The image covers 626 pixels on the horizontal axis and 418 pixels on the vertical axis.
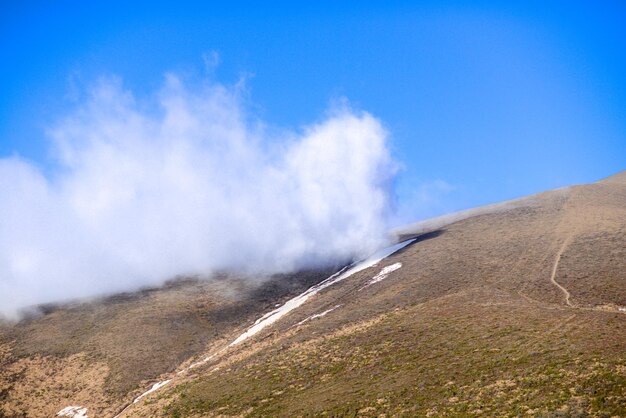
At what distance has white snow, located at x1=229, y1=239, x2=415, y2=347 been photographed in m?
52.2

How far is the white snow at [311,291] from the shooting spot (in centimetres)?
5224

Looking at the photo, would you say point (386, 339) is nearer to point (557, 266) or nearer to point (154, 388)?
point (154, 388)

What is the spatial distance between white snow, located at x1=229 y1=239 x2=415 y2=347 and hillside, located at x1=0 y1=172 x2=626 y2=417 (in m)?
1.30

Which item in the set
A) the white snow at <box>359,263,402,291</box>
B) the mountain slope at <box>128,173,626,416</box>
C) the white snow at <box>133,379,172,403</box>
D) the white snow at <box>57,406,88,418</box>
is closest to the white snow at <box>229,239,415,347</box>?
the mountain slope at <box>128,173,626,416</box>

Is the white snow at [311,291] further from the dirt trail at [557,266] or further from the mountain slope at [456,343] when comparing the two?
the dirt trail at [557,266]

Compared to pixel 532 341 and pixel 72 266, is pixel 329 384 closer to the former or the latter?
pixel 532 341

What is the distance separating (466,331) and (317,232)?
155 ft

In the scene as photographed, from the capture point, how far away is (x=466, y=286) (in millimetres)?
48875

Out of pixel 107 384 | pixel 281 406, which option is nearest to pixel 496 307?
pixel 281 406

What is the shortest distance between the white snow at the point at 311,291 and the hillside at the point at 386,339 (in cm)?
130

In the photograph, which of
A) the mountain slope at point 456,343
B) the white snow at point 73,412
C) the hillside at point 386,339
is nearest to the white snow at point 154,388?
the hillside at point 386,339

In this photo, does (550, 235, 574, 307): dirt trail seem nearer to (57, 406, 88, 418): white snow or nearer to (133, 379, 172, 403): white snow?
(133, 379, 172, 403): white snow

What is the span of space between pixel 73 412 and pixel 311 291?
3243 cm

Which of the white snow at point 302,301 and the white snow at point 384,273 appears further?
the white snow at point 384,273
